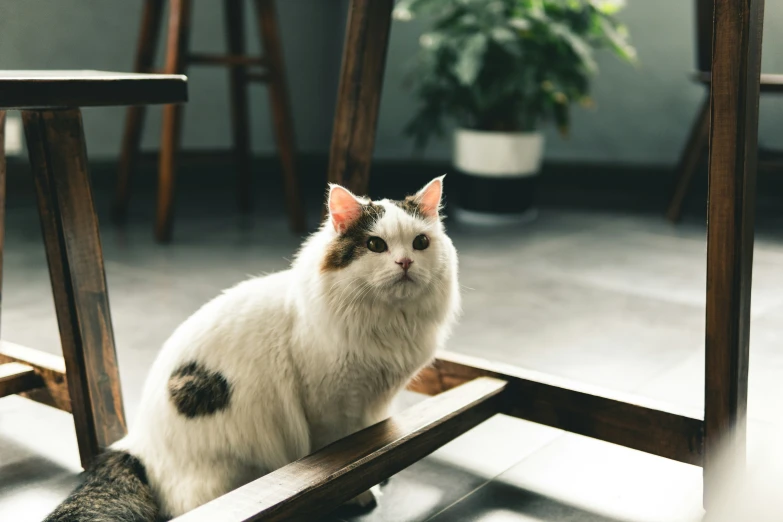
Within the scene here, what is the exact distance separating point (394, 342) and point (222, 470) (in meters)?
0.27

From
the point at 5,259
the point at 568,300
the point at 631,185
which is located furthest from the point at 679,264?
the point at 5,259

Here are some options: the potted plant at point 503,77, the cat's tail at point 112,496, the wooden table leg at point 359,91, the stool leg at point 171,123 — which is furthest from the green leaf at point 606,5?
the cat's tail at point 112,496

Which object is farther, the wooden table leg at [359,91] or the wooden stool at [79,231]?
the wooden table leg at [359,91]

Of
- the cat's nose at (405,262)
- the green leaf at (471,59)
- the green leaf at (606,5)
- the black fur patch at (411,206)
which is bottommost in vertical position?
the cat's nose at (405,262)

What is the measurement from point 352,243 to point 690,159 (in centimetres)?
243

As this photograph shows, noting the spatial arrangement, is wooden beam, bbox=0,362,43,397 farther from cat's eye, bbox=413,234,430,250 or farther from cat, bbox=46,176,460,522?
cat's eye, bbox=413,234,430,250

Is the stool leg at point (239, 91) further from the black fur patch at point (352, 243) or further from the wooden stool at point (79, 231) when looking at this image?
the black fur patch at point (352, 243)

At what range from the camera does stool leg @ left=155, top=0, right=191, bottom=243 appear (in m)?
2.47

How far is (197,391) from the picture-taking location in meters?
0.96

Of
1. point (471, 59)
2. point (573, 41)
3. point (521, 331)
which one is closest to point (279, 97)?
point (471, 59)

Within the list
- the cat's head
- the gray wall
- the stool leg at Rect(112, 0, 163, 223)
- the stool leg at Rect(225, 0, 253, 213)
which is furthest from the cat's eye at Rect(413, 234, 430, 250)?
the gray wall

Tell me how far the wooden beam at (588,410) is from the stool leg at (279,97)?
5.26ft

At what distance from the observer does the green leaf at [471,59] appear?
2781mm

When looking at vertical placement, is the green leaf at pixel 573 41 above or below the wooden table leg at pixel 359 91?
above
